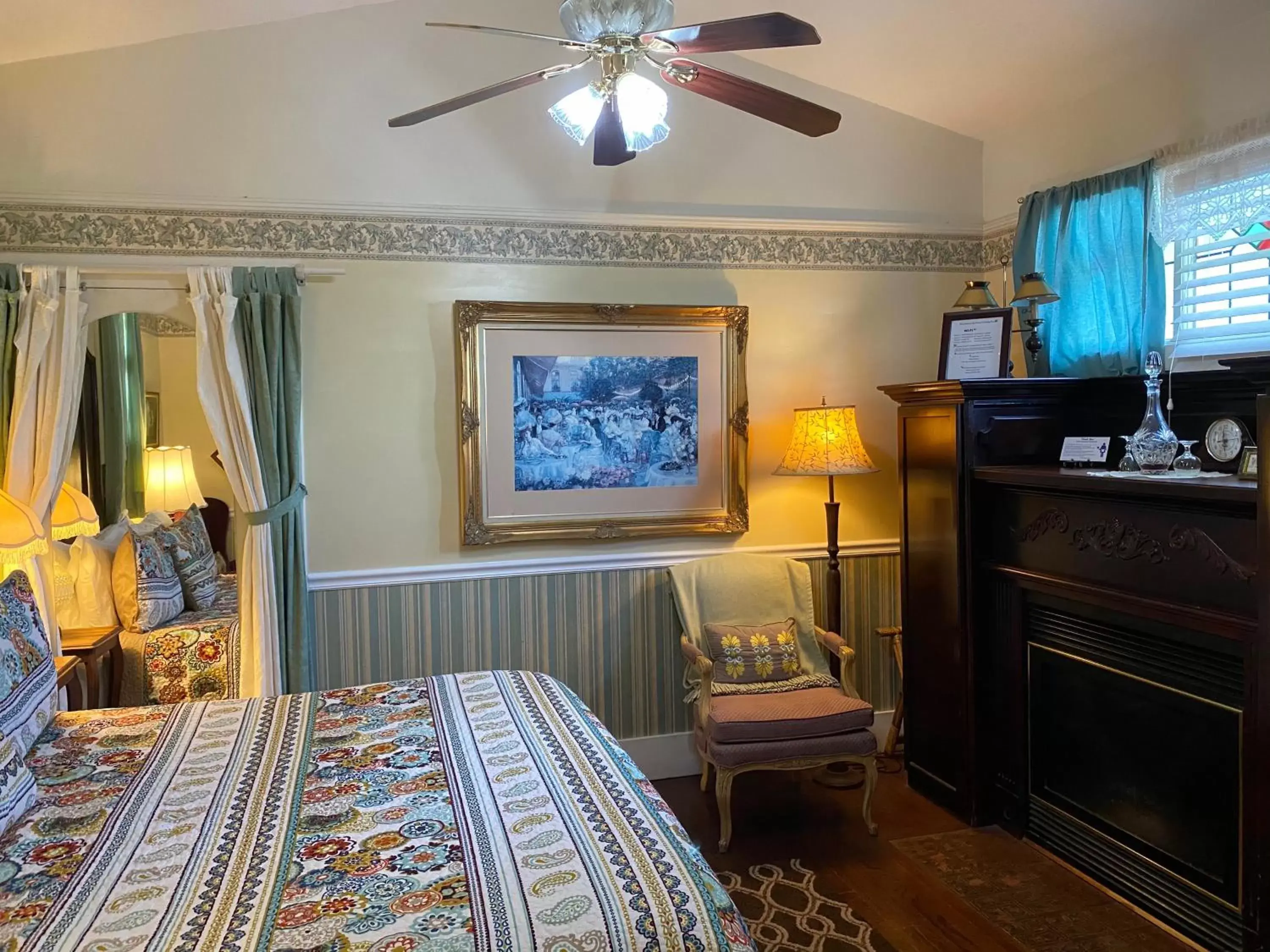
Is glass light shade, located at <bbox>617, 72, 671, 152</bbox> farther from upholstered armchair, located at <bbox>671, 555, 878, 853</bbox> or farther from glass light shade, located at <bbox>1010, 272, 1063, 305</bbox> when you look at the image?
upholstered armchair, located at <bbox>671, 555, 878, 853</bbox>

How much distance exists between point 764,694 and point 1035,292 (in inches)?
72.6

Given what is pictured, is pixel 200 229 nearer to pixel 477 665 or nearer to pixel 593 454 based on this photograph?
pixel 593 454

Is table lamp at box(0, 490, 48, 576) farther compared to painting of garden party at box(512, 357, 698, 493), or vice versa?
painting of garden party at box(512, 357, 698, 493)

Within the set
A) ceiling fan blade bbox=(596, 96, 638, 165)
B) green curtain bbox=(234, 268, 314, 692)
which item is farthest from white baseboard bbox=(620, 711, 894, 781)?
ceiling fan blade bbox=(596, 96, 638, 165)

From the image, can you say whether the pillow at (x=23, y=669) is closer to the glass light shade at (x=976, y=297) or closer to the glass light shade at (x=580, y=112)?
the glass light shade at (x=580, y=112)

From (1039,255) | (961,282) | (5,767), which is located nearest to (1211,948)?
(1039,255)

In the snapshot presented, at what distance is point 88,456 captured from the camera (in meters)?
3.91

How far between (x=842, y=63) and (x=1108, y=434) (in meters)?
1.85

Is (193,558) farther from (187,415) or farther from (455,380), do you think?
(455,380)

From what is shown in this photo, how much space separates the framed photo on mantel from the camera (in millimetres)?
3396

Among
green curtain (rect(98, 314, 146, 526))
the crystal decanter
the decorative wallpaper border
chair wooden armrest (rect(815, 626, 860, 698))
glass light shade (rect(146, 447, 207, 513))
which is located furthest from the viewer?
glass light shade (rect(146, 447, 207, 513))

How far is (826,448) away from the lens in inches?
144

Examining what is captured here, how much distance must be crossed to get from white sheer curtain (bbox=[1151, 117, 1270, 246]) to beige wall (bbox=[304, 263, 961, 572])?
1196mm

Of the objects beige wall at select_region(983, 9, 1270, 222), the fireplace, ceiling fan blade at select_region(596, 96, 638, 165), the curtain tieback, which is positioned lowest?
the fireplace
